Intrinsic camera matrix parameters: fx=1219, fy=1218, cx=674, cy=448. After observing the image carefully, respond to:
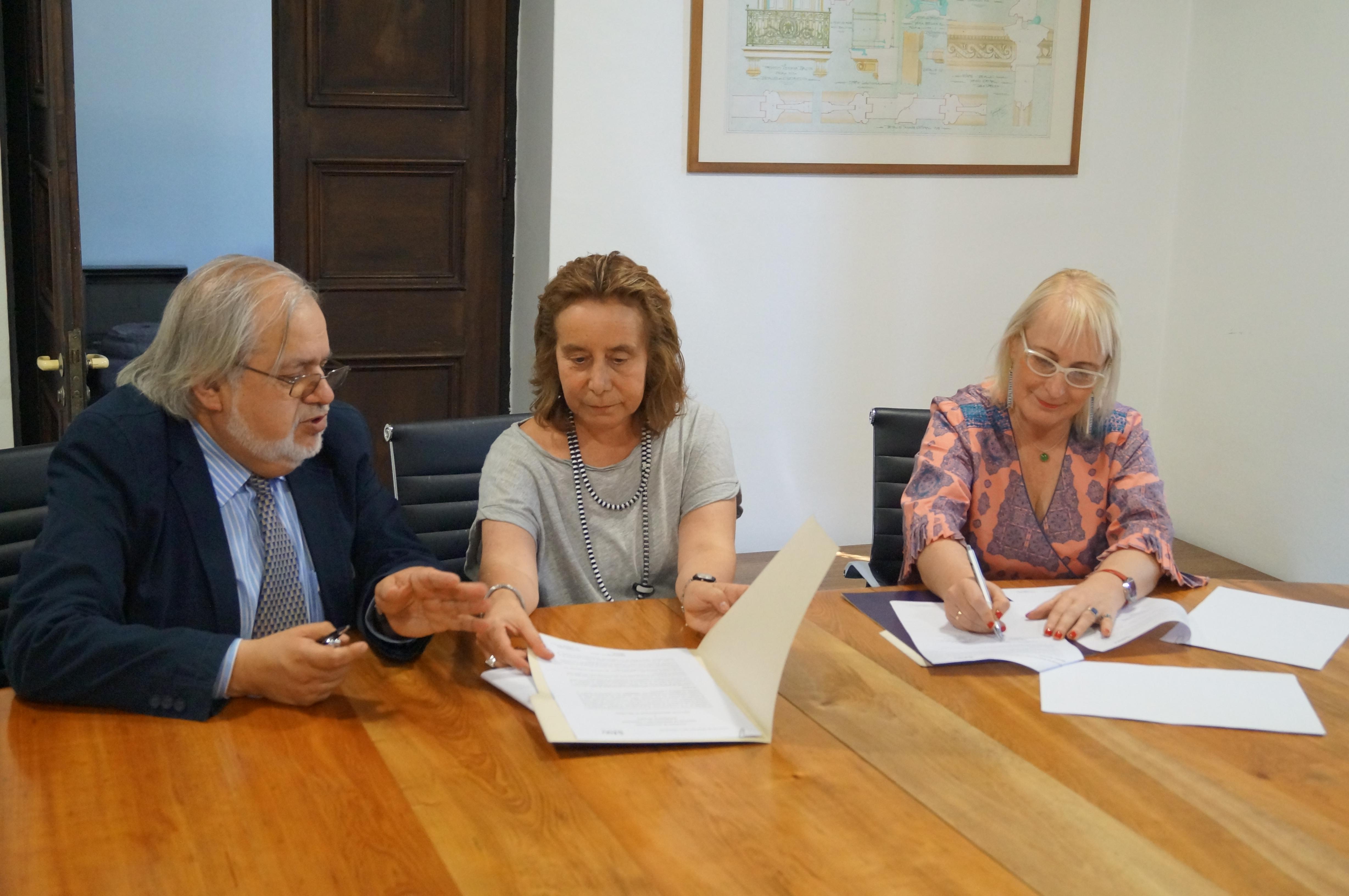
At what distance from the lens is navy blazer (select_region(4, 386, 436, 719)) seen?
1.39m

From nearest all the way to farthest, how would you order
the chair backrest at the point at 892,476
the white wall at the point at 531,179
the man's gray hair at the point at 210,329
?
the man's gray hair at the point at 210,329
the chair backrest at the point at 892,476
the white wall at the point at 531,179

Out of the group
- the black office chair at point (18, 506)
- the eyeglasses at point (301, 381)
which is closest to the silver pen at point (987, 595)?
the eyeglasses at point (301, 381)

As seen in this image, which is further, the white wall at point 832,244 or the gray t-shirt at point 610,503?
the white wall at point 832,244

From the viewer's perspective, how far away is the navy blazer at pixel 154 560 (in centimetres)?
139

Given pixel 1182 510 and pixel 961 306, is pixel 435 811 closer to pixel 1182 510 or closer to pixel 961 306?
pixel 961 306

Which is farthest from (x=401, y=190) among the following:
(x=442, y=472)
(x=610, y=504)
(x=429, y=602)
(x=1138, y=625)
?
(x=1138, y=625)

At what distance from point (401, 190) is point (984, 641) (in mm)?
2727

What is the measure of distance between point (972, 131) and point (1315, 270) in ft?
3.88

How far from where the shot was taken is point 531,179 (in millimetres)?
3879

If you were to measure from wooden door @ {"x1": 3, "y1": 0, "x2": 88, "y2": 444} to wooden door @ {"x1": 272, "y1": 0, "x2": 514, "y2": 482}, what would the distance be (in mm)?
683

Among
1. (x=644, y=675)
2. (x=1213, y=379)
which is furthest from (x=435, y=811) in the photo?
(x=1213, y=379)

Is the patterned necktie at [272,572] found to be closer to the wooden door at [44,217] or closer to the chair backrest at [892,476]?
the chair backrest at [892,476]

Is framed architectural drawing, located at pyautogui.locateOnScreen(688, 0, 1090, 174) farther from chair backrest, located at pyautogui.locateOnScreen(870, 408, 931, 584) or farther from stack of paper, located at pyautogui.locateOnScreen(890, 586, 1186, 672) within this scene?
stack of paper, located at pyautogui.locateOnScreen(890, 586, 1186, 672)

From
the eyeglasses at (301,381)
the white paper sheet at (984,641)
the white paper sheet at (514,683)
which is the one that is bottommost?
the white paper sheet at (984,641)
